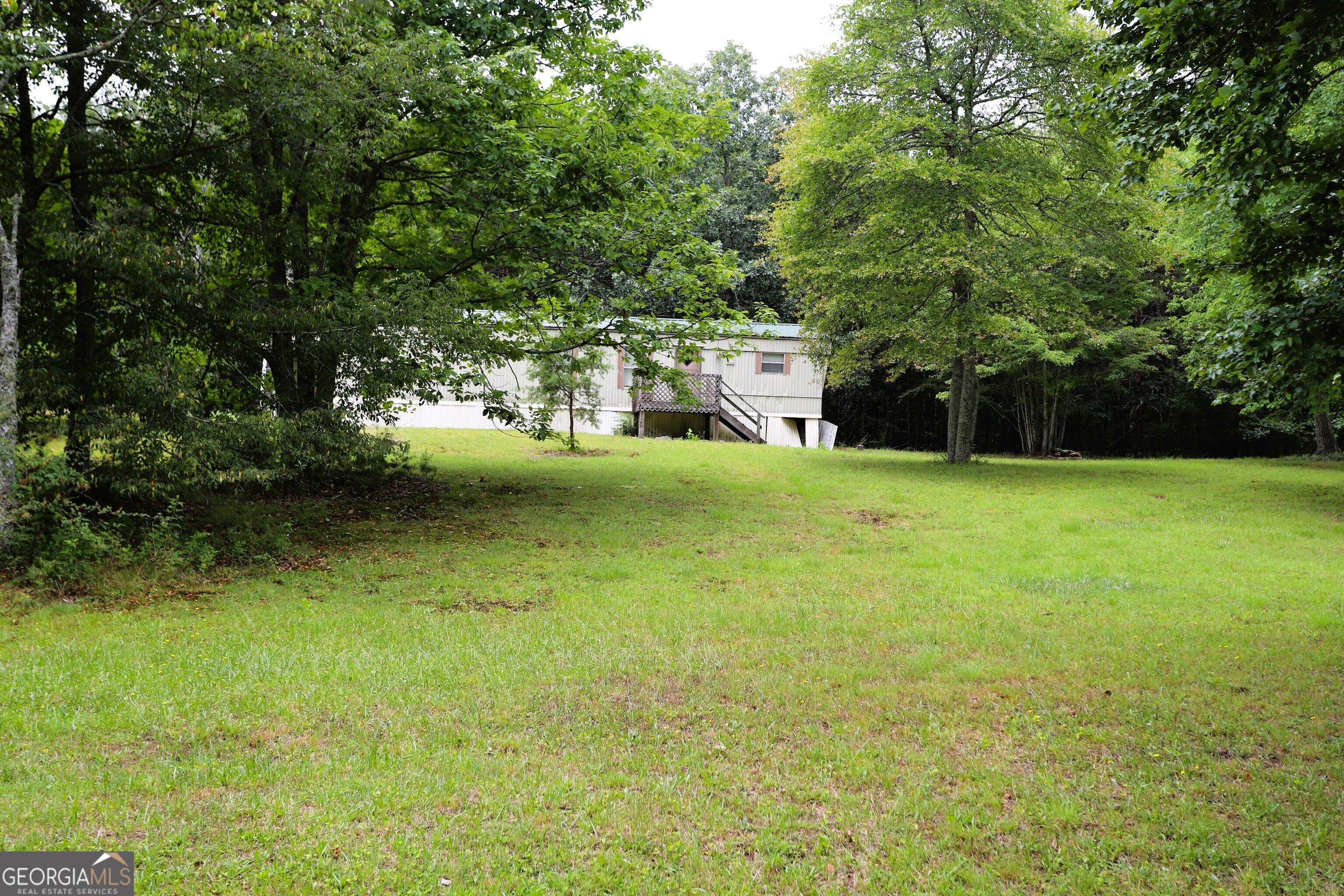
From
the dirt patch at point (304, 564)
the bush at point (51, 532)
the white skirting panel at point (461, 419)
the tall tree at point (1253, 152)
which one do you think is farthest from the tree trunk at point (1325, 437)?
the bush at point (51, 532)

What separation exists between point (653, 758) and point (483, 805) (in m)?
0.91

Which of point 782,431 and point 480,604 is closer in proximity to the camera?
point 480,604

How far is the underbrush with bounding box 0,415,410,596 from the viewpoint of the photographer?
7.16 m

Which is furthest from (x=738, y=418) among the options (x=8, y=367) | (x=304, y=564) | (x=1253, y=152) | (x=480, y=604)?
(x=1253, y=152)

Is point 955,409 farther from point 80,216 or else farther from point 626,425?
point 80,216

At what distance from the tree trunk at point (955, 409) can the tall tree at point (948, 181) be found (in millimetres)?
899

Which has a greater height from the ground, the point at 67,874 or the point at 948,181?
the point at 948,181

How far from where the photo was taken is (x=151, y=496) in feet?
26.4

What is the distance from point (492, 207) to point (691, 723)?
7846 mm

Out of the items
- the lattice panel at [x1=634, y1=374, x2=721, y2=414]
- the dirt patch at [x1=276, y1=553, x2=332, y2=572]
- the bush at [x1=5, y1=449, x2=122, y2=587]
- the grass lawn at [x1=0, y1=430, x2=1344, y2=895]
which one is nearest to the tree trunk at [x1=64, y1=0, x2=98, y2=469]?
the bush at [x1=5, y1=449, x2=122, y2=587]

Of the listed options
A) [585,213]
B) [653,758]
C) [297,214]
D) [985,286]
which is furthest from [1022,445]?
[653,758]

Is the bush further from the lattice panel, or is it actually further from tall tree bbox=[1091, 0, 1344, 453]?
the lattice panel

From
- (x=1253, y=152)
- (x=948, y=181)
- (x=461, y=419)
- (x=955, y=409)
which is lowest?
(x=461, y=419)

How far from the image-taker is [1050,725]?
4637mm
